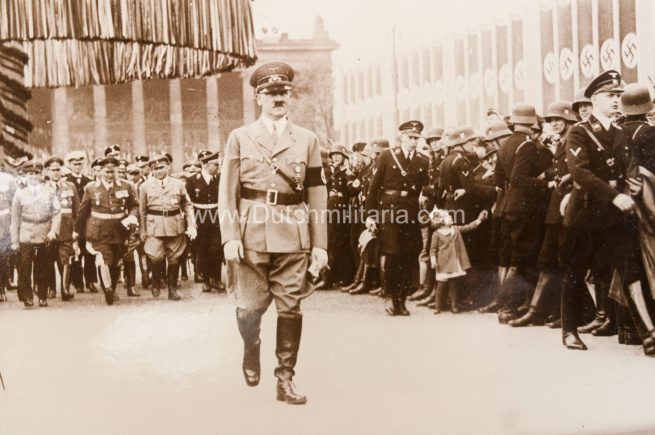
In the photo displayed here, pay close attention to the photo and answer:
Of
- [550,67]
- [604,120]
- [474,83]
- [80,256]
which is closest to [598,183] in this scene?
[604,120]

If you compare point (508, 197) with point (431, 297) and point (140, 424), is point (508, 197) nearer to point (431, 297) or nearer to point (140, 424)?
point (431, 297)

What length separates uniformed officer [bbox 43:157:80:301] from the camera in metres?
6.95

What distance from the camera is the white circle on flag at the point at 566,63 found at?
8023 millimetres

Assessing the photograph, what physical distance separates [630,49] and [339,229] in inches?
136

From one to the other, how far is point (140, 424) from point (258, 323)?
0.77 metres

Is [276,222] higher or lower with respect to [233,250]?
higher

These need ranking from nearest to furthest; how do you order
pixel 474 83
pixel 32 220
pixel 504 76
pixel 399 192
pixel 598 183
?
1. pixel 32 220
2. pixel 598 183
3. pixel 474 83
4. pixel 504 76
5. pixel 399 192

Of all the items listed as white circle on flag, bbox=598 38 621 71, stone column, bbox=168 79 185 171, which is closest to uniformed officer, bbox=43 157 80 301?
stone column, bbox=168 79 185 171

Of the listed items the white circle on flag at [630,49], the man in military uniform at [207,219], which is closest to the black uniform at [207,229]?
the man in military uniform at [207,219]

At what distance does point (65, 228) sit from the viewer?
7.28 meters

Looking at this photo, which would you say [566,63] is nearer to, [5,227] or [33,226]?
[33,226]

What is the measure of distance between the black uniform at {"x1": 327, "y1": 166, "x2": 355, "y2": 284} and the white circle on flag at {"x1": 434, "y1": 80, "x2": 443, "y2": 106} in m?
1.68

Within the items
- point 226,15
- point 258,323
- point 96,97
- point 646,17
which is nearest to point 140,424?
point 258,323

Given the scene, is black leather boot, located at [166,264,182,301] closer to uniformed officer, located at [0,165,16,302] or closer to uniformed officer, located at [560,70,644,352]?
uniformed officer, located at [0,165,16,302]
